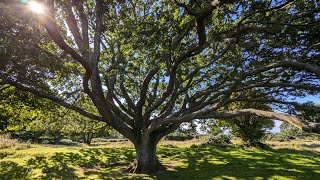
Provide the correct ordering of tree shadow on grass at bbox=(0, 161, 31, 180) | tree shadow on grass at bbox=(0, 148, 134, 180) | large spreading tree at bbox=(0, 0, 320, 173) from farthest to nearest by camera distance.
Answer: tree shadow on grass at bbox=(0, 148, 134, 180) < tree shadow on grass at bbox=(0, 161, 31, 180) < large spreading tree at bbox=(0, 0, 320, 173)

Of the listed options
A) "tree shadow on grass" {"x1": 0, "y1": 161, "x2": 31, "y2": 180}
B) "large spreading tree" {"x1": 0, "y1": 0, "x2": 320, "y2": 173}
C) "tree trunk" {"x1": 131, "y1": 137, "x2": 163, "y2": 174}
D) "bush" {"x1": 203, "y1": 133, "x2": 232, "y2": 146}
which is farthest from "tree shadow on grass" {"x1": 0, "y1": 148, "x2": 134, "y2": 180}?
"bush" {"x1": 203, "y1": 133, "x2": 232, "y2": 146}

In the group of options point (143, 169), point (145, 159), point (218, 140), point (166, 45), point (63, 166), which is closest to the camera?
point (166, 45)

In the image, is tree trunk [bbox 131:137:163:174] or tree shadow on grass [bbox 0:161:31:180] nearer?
tree shadow on grass [bbox 0:161:31:180]

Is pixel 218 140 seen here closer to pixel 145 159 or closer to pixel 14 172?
pixel 145 159

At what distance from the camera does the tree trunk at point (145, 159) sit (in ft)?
46.6

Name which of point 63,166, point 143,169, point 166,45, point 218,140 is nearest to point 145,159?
point 143,169

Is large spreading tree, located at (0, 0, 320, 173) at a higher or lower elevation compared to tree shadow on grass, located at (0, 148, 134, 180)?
higher

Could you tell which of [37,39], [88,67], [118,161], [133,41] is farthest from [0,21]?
[118,161]

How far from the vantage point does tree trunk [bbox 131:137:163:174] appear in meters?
14.2

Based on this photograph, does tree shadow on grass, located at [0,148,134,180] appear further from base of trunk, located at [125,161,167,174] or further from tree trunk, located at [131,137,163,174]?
tree trunk, located at [131,137,163,174]

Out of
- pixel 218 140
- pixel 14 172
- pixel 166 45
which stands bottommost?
pixel 14 172

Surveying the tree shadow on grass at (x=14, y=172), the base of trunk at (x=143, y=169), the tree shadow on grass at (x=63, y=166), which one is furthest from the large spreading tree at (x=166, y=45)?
the tree shadow on grass at (x=14, y=172)

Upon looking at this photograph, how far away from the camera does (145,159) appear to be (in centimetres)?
1444

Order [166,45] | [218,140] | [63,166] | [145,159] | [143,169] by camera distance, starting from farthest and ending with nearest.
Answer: [218,140], [63,166], [145,159], [143,169], [166,45]
